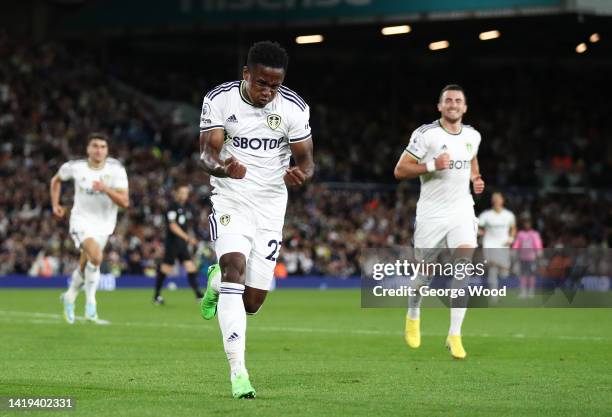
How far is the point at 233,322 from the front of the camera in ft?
28.4

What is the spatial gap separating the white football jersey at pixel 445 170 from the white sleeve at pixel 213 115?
4715 mm

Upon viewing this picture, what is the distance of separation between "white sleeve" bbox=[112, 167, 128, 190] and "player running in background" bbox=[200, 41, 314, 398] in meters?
8.20

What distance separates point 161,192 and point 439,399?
27705 millimetres

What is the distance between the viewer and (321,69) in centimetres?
5066

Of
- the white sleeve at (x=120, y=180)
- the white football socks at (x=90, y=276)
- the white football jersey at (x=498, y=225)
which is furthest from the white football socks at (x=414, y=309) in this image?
the white football jersey at (x=498, y=225)

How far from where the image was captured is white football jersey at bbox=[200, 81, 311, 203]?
356 inches

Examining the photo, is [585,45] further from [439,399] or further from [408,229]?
[439,399]

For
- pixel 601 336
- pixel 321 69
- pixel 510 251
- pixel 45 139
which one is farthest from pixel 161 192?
pixel 601 336

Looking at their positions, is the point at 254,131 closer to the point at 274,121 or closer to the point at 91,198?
the point at 274,121

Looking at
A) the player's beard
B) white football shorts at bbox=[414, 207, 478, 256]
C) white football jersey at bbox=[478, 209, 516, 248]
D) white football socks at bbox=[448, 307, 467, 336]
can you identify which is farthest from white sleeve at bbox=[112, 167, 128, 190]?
white football jersey at bbox=[478, 209, 516, 248]

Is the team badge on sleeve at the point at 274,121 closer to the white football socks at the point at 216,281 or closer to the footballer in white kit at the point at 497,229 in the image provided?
the white football socks at the point at 216,281

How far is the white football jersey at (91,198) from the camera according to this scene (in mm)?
17391

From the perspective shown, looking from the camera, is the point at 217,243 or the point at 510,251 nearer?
the point at 217,243

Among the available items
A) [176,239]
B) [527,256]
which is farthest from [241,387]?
[527,256]
